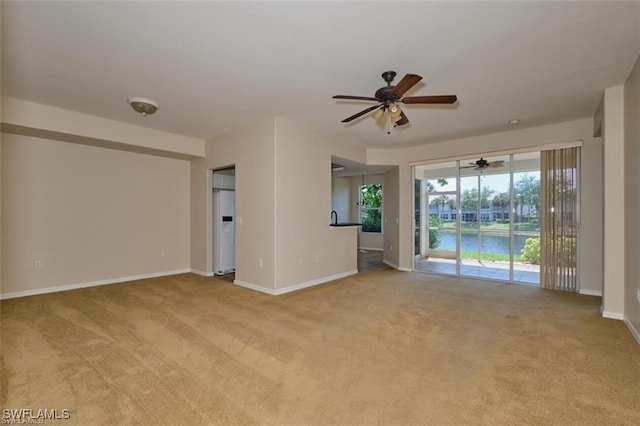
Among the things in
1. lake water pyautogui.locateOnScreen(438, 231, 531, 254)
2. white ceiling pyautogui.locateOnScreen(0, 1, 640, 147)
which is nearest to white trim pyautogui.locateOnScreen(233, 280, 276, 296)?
white ceiling pyautogui.locateOnScreen(0, 1, 640, 147)

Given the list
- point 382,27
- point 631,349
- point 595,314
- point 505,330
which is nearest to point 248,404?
point 505,330

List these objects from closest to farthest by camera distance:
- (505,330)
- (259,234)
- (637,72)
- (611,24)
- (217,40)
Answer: (611,24), (217,40), (637,72), (505,330), (259,234)

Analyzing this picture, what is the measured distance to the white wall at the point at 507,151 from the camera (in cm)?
452

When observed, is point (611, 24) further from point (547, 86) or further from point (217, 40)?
point (217, 40)

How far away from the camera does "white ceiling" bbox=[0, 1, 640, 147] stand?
218cm

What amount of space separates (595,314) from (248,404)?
4234 millimetres

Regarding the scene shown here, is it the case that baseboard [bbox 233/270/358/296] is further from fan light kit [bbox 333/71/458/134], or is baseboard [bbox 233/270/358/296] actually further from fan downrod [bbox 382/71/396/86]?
fan downrod [bbox 382/71/396/86]

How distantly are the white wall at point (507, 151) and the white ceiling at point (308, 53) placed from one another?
59 centimetres

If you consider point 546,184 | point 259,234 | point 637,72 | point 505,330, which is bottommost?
point 505,330

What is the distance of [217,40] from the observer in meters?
2.52

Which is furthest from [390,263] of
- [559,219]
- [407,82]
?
[407,82]

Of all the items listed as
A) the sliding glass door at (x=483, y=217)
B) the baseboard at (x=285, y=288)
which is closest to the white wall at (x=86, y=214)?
the baseboard at (x=285, y=288)

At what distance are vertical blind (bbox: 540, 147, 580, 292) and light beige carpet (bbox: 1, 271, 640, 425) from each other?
29.8 inches

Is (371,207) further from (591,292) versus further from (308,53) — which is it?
(308,53)
